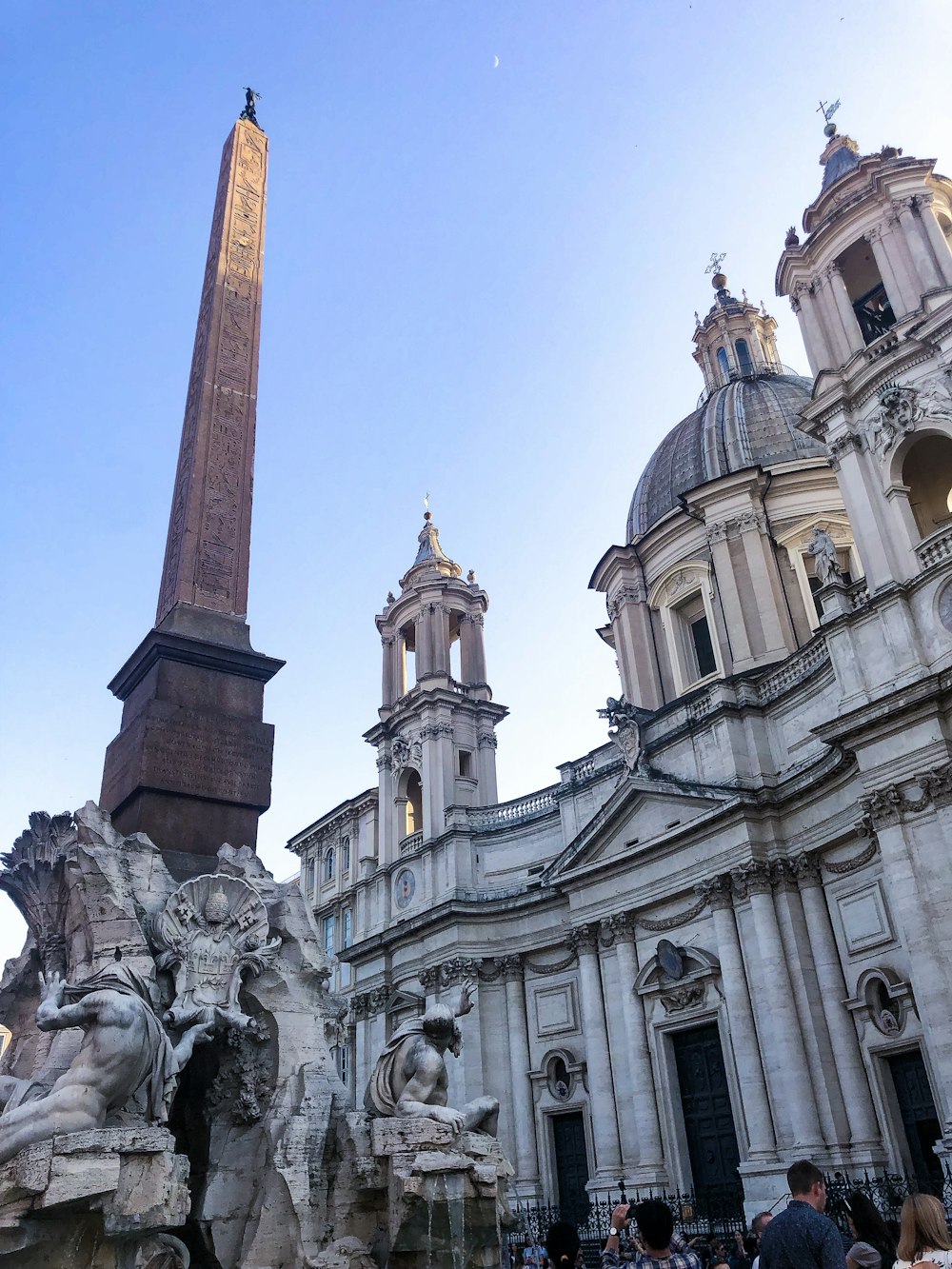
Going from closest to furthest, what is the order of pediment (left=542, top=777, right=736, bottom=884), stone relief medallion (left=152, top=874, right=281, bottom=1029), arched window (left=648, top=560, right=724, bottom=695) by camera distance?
stone relief medallion (left=152, top=874, right=281, bottom=1029) → pediment (left=542, top=777, right=736, bottom=884) → arched window (left=648, top=560, right=724, bottom=695)

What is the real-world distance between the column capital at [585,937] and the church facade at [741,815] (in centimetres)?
9

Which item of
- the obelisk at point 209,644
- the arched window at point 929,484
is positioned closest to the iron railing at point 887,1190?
the obelisk at point 209,644

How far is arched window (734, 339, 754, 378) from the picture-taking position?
37.2m

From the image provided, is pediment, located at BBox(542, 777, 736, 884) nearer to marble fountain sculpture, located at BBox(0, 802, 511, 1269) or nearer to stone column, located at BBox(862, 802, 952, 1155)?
stone column, located at BBox(862, 802, 952, 1155)

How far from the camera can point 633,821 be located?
2614 cm

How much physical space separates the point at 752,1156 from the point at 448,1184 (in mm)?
15718

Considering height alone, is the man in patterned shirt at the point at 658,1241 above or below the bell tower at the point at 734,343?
below

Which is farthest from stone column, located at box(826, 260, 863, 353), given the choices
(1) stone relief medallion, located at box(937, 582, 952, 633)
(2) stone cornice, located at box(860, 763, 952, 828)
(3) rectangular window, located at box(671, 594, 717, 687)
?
(2) stone cornice, located at box(860, 763, 952, 828)

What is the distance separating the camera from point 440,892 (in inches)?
1204

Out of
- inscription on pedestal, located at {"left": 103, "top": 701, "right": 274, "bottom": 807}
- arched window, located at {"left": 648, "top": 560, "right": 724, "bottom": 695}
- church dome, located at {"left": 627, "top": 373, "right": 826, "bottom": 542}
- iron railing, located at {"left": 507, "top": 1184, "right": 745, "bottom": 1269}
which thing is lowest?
iron railing, located at {"left": 507, "top": 1184, "right": 745, "bottom": 1269}

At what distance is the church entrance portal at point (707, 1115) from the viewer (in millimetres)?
21703

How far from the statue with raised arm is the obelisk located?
2.41m

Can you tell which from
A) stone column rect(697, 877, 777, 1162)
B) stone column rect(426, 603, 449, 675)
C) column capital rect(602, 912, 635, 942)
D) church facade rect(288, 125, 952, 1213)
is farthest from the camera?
stone column rect(426, 603, 449, 675)

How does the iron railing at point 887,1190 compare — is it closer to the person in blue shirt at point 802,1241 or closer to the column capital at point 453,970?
the person in blue shirt at point 802,1241
